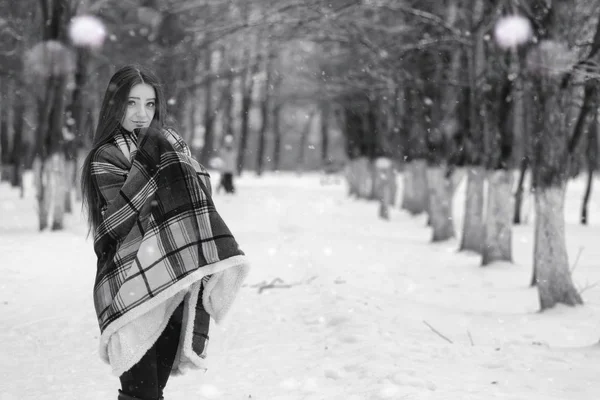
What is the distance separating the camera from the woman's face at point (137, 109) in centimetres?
269

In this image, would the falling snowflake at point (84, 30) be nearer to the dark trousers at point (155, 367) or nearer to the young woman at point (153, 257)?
the young woman at point (153, 257)

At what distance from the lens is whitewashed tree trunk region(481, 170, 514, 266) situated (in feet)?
34.8

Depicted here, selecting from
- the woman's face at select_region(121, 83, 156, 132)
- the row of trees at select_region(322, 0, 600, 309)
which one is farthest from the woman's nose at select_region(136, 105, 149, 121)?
the row of trees at select_region(322, 0, 600, 309)

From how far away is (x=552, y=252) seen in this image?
7.02 metres

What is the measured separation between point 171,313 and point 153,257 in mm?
263

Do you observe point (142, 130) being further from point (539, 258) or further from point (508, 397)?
point (539, 258)

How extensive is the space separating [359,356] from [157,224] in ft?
9.83

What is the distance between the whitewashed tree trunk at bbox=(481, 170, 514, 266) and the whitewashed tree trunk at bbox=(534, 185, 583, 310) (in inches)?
137

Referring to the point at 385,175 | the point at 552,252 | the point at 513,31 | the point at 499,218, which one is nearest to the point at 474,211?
the point at 499,218

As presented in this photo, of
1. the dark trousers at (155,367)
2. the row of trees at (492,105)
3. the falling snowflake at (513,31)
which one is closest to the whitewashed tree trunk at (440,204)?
the row of trees at (492,105)

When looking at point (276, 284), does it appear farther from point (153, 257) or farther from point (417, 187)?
point (417, 187)

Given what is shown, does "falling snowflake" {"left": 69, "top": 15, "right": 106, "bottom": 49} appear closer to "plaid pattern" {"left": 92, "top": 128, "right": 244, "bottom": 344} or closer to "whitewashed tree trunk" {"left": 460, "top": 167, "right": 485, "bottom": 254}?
"whitewashed tree trunk" {"left": 460, "top": 167, "right": 485, "bottom": 254}

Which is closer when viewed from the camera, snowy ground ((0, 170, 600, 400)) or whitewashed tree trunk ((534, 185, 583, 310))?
snowy ground ((0, 170, 600, 400))

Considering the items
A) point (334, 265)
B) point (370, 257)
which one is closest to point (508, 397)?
point (334, 265)
